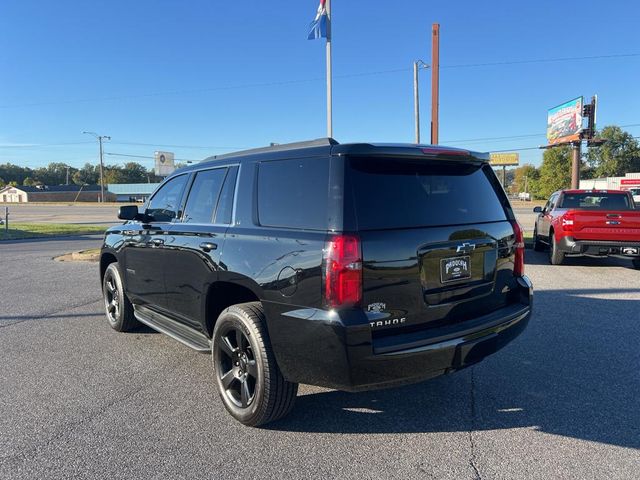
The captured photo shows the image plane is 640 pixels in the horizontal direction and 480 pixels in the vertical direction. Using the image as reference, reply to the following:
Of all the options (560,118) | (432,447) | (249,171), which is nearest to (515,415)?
(432,447)

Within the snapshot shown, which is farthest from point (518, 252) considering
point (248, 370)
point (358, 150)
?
point (248, 370)

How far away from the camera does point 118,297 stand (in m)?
5.62

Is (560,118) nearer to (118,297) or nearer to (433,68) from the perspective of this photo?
(433,68)

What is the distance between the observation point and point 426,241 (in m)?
3.03

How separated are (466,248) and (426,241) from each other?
0.41 m

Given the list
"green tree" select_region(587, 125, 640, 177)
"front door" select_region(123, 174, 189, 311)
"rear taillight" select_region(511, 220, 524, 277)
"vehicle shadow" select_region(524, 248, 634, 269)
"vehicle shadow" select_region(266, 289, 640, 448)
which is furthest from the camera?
"green tree" select_region(587, 125, 640, 177)

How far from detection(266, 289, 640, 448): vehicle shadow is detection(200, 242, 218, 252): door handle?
1386 mm

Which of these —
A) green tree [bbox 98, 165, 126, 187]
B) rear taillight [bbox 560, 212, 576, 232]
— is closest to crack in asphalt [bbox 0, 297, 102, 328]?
rear taillight [bbox 560, 212, 576, 232]

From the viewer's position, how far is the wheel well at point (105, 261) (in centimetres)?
598

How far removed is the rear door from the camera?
288 cm

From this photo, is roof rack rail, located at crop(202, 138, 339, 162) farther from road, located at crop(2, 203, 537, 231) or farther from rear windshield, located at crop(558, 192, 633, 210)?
road, located at crop(2, 203, 537, 231)

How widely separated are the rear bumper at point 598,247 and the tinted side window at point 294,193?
330 inches

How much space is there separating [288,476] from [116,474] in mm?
1006

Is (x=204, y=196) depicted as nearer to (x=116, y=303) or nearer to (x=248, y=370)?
(x=248, y=370)
